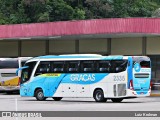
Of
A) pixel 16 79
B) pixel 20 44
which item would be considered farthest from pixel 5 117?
pixel 20 44

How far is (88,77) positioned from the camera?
103 ft

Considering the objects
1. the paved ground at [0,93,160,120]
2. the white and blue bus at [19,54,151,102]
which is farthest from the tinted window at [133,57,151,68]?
the paved ground at [0,93,160,120]

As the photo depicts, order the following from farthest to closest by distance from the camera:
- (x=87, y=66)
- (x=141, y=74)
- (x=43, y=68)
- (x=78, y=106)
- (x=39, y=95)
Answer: (x=39, y=95), (x=43, y=68), (x=87, y=66), (x=141, y=74), (x=78, y=106)

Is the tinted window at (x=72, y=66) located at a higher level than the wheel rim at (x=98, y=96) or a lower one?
higher

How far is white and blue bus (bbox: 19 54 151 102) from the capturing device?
30422 millimetres

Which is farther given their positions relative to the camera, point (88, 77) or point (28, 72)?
point (28, 72)

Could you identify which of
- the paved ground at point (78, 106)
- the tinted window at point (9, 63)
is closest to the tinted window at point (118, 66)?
the paved ground at point (78, 106)

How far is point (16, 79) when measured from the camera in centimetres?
4328

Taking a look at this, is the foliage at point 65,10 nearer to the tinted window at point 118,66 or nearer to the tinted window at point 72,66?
the tinted window at point 72,66

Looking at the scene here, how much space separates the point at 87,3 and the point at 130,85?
44.9 metres

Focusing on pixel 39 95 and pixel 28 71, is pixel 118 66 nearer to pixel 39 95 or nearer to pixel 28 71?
pixel 39 95

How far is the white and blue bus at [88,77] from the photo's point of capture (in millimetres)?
30422

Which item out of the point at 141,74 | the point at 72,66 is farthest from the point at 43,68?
the point at 141,74

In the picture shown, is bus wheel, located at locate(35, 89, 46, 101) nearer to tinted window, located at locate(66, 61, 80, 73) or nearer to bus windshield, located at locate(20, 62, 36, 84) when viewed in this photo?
bus windshield, located at locate(20, 62, 36, 84)
